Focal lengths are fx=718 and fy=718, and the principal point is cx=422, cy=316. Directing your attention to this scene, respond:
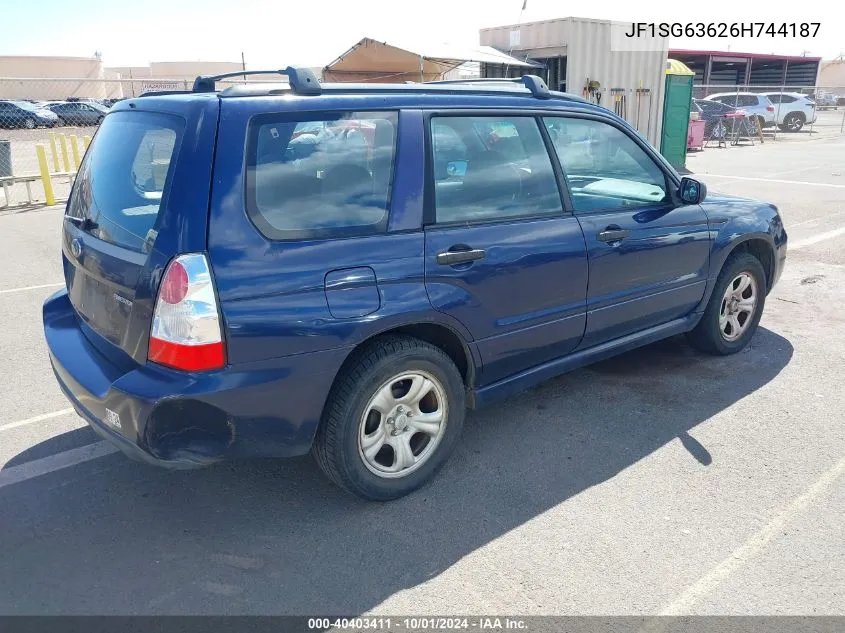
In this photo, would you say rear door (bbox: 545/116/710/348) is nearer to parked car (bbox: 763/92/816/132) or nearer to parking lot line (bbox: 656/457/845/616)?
parking lot line (bbox: 656/457/845/616)

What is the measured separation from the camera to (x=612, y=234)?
3865 millimetres

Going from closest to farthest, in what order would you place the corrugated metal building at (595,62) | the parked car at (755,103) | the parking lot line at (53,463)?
the parking lot line at (53,463), the corrugated metal building at (595,62), the parked car at (755,103)

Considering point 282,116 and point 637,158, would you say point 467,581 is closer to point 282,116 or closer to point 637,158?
point 282,116

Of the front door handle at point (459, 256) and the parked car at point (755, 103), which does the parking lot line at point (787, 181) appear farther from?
the parked car at point (755, 103)

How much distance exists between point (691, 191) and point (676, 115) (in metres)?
14.1

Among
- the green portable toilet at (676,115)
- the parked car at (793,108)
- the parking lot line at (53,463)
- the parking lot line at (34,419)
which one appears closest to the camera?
the parking lot line at (53,463)

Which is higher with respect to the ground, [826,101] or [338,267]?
[338,267]

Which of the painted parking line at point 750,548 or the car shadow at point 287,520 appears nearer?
the painted parking line at point 750,548

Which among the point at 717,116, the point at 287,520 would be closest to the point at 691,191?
the point at 287,520

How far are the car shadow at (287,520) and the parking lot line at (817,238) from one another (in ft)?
16.7

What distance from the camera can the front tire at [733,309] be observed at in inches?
188

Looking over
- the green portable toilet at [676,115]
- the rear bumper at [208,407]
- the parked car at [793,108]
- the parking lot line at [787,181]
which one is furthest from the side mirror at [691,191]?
the parked car at [793,108]

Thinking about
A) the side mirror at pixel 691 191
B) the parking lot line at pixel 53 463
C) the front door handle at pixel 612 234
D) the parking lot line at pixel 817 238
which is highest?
the side mirror at pixel 691 191

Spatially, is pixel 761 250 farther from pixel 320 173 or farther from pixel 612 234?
pixel 320 173
